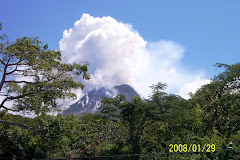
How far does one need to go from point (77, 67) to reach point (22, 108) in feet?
11.0

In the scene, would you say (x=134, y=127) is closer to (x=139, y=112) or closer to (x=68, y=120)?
(x=139, y=112)

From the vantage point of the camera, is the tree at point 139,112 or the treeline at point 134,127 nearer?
the treeline at point 134,127

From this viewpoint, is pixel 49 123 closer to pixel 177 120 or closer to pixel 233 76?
pixel 177 120

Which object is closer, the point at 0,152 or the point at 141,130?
the point at 0,152

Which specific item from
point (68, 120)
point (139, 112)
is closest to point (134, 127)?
point (139, 112)

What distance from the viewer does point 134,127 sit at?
13.3m

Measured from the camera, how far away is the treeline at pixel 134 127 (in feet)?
32.8

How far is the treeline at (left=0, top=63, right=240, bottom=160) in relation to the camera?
10008mm

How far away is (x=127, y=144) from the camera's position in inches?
499

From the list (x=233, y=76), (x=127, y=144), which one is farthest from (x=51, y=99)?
(x=233, y=76)
